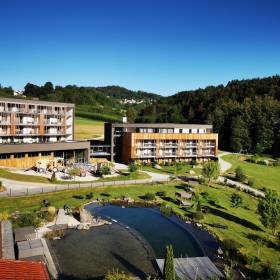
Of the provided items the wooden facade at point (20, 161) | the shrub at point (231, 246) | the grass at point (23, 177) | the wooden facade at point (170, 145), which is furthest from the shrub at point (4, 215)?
the wooden facade at point (170, 145)

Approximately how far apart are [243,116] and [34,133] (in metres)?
78.9

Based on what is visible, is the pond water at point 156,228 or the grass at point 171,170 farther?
the grass at point 171,170

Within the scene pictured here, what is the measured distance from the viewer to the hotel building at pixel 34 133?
65188 millimetres

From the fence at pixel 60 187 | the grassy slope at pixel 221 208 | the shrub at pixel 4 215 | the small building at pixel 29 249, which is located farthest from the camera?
the fence at pixel 60 187

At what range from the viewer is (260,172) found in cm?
8494

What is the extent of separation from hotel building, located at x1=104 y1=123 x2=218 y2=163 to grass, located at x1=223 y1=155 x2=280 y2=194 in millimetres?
8977

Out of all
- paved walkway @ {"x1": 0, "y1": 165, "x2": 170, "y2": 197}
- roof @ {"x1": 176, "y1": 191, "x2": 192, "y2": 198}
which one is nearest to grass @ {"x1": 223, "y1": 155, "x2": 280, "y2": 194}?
roof @ {"x1": 176, "y1": 191, "x2": 192, "y2": 198}

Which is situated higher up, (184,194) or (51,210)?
(51,210)

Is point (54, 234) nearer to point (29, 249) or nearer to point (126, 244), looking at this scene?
point (29, 249)

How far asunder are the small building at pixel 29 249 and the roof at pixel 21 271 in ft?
31.2

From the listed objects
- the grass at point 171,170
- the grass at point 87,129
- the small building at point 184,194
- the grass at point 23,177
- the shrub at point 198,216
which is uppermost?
the grass at point 87,129

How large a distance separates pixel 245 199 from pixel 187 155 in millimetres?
29200

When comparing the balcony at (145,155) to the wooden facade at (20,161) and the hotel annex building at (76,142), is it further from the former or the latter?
the wooden facade at (20,161)

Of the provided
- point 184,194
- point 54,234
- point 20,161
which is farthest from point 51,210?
point 20,161
